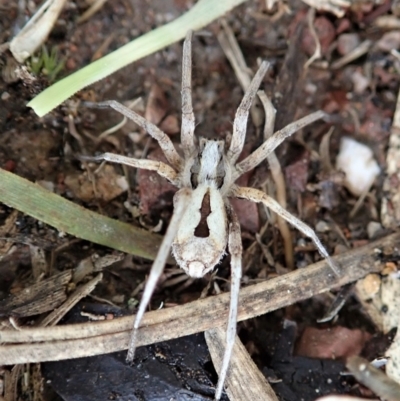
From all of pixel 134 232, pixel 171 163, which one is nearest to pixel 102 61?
pixel 171 163

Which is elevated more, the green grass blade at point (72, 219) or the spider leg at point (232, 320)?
the green grass blade at point (72, 219)

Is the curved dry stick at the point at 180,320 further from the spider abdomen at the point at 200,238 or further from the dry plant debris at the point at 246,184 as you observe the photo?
the spider abdomen at the point at 200,238

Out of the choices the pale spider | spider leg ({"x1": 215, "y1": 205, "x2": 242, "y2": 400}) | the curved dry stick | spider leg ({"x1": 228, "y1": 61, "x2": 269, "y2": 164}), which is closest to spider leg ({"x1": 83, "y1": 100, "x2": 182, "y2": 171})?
the pale spider

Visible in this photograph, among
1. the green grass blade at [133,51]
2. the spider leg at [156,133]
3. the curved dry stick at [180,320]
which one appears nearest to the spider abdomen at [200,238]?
the curved dry stick at [180,320]

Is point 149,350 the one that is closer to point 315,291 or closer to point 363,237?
point 315,291

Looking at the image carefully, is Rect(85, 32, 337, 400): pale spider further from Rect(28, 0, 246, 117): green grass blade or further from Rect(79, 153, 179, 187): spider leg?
Rect(28, 0, 246, 117): green grass blade
